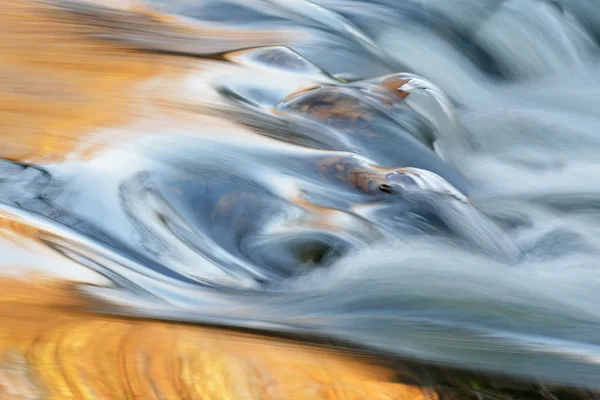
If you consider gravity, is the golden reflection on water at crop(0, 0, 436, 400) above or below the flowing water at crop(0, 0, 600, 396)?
below

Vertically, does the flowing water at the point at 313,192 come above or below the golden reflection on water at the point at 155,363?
above

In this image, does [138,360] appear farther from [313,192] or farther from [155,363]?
[313,192]

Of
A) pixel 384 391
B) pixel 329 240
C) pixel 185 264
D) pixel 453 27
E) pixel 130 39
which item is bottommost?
pixel 384 391

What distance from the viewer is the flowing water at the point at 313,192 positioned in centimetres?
164

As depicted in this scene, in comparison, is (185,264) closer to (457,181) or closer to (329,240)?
(329,240)

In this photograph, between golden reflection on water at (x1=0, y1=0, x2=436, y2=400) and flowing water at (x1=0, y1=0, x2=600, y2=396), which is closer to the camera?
golden reflection on water at (x1=0, y1=0, x2=436, y2=400)

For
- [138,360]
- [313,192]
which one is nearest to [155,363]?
[138,360]

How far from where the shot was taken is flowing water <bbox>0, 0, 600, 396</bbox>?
1.64 m

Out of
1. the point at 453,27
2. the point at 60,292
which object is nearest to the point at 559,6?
the point at 453,27

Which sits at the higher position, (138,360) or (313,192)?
(313,192)

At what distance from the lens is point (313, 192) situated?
2211mm

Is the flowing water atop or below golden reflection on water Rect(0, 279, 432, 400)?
atop

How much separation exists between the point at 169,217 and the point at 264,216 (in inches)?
8.2

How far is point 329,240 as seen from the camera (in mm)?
1973
